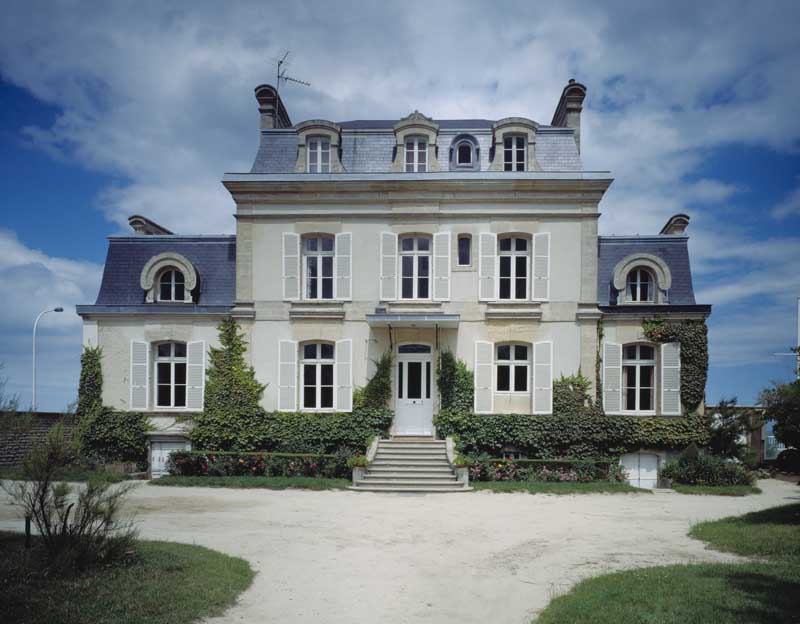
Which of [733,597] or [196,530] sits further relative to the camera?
[196,530]

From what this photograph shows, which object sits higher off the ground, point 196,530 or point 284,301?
point 284,301

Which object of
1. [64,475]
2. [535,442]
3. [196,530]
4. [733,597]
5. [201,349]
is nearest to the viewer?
[733,597]

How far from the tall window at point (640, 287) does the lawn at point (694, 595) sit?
10427 mm

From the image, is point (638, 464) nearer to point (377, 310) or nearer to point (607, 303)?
point (607, 303)

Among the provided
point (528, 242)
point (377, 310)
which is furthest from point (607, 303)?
point (377, 310)

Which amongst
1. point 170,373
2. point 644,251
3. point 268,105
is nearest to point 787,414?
point 644,251

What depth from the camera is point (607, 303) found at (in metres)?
17.6

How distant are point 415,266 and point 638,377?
7.88 metres

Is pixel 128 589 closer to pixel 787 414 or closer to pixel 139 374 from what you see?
pixel 787 414

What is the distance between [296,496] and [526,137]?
12.8m

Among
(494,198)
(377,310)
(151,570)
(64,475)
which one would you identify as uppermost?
(494,198)

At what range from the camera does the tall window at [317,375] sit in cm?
1741

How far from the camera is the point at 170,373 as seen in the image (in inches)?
700

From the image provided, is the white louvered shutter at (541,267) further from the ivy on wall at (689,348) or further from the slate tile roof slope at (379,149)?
the ivy on wall at (689,348)
